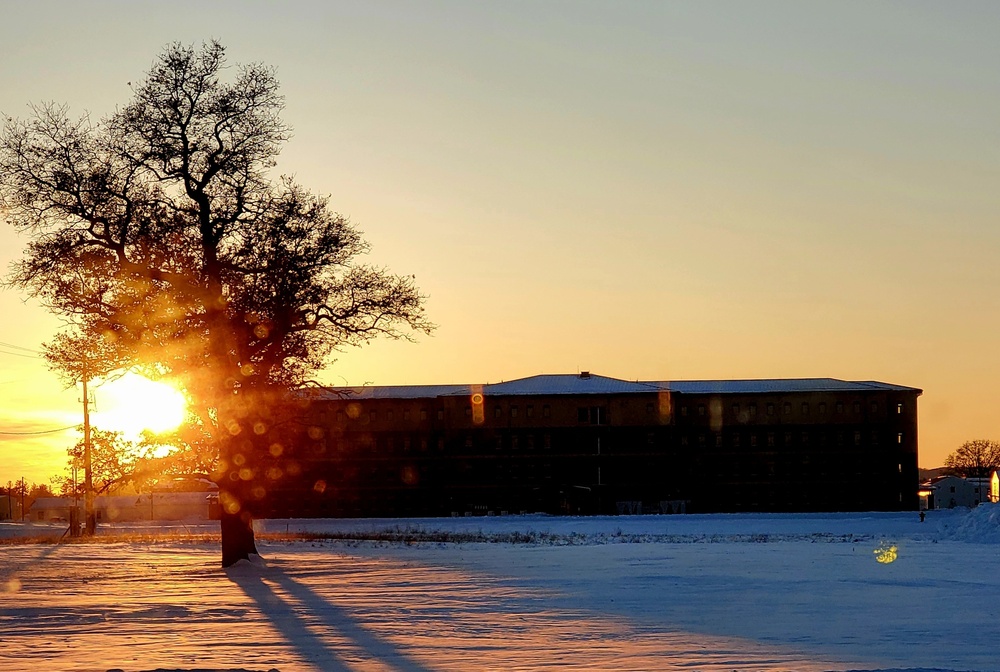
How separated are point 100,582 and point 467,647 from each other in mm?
15350

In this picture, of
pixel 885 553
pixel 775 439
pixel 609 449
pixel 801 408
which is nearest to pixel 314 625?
pixel 885 553

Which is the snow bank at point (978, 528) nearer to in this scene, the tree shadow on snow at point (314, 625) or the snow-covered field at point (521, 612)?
the snow-covered field at point (521, 612)

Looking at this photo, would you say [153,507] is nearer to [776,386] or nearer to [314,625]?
[776,386]

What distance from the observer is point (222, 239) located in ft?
104

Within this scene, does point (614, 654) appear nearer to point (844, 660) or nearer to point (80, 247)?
point (844, 660)

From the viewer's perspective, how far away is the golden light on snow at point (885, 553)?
30.7m

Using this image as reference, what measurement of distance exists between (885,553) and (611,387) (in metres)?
81.5

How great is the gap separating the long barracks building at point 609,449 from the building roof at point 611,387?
21 cm

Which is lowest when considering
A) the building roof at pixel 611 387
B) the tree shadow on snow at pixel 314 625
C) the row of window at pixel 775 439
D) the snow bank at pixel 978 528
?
the snow bank at pixel 978 528

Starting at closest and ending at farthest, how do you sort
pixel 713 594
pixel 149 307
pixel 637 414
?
1. pixel 713 594
2. pixel 149 307
3. pixel 637 414

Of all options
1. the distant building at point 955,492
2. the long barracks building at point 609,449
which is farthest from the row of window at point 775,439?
the distant building at point 955,492

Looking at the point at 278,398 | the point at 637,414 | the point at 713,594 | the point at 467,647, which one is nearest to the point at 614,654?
the point at 467,647

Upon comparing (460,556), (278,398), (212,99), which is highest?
(212,99)

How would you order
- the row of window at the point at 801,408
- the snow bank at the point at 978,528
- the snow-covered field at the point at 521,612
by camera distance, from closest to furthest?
the snow-covered field at the point at 521,612 → the snow bank at the point at 978,528 → the row of window at the point at 801,408
